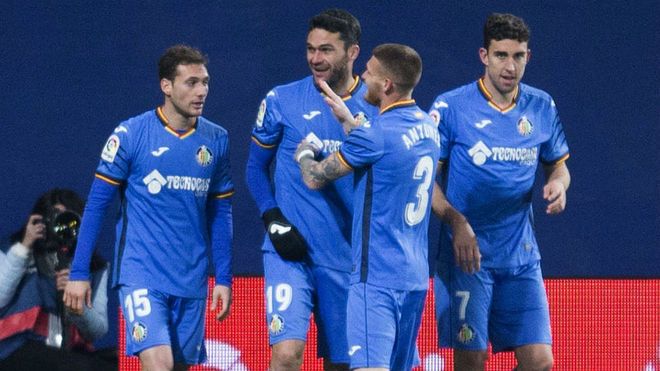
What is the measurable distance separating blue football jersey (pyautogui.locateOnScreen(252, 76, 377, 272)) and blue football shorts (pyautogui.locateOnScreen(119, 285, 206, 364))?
469mm

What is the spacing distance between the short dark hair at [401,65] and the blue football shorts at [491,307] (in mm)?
1041

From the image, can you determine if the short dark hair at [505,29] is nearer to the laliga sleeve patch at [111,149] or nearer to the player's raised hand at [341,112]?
the player's raised hand at [341,112]

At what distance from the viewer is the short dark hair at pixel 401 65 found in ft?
19.4

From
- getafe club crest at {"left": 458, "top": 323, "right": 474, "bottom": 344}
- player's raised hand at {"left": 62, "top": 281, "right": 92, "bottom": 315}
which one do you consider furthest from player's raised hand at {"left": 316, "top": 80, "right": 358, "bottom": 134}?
player's raised hand at {"left": 62, "top": 281, "right": 92, "bottom": 315}

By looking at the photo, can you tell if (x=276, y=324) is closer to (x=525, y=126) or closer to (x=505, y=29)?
(x=525, y=126)

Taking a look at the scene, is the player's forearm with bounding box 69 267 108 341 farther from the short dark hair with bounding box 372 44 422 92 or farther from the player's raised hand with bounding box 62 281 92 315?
the short dark hair with bounding box 372 44 422 92

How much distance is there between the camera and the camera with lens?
685 centimetres

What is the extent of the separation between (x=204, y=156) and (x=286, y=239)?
0.57m

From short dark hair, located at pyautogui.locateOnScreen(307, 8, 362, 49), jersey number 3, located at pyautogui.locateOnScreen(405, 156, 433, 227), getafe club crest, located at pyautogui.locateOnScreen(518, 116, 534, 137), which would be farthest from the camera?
getafe club crest, located at pyautogui.locateOnScreen(518, 116, 534, 137)

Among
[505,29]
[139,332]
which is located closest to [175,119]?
[139,332]

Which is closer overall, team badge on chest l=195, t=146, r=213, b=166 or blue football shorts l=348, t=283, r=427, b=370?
blue football shorts l=348, t=283, r=427, b=370

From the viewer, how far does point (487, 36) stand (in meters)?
6.64

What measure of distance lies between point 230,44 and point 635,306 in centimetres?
277

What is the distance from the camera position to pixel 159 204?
644 cm
